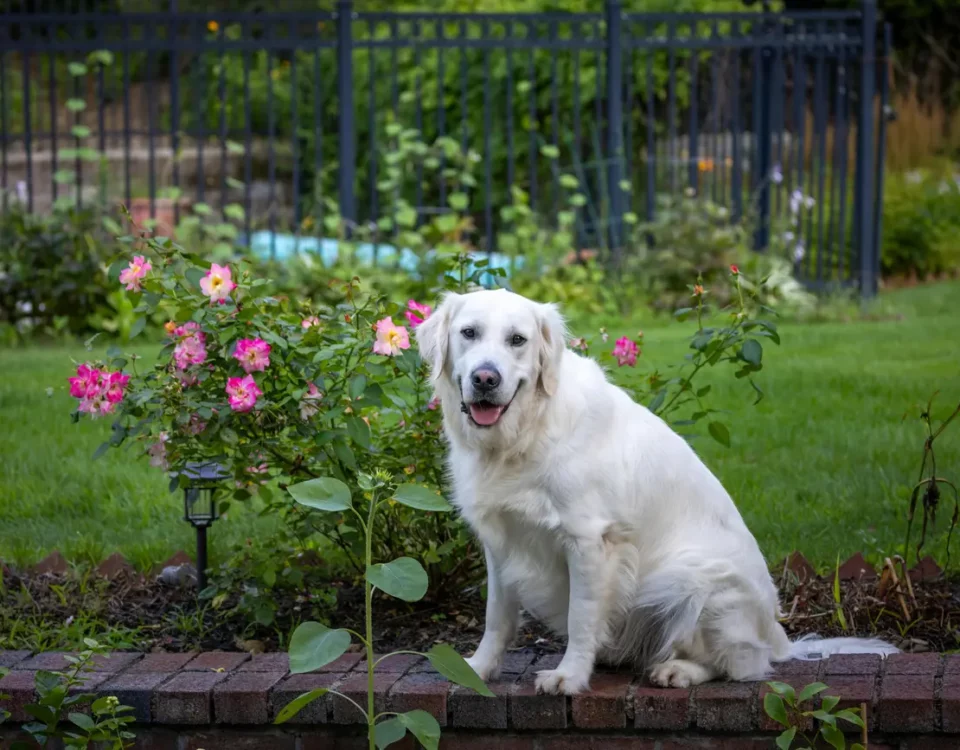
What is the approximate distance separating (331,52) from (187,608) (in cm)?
1165

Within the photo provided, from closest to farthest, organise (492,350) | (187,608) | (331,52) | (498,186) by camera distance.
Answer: (492,350) < (187,608) < (498,186) < (331,52)

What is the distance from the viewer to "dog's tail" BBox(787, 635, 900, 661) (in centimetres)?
328

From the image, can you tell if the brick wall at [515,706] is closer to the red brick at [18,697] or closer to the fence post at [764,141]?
the red brick at [18,697]

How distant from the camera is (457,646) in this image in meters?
3.60

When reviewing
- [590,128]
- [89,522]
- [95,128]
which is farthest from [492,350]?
[95,128]

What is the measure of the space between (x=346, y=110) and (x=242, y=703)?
23.7 feet

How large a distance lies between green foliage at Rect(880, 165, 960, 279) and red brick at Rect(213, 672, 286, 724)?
31.1 feet

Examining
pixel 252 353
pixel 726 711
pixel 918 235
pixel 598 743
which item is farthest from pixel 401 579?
pixel 918 235

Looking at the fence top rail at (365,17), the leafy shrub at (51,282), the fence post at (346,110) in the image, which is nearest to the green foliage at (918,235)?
the fence top rail at (365,17)

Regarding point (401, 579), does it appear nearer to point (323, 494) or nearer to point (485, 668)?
point (323, 494)

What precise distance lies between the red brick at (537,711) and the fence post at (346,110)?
274 inches

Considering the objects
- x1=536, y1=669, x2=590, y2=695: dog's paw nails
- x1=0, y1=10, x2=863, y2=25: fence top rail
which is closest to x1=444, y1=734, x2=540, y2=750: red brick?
x1=536, y1=669, x2=590, y2=695: dog's paw nails

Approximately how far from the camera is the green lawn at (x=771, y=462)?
15.0ft

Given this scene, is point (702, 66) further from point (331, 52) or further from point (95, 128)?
point (95, 128)
